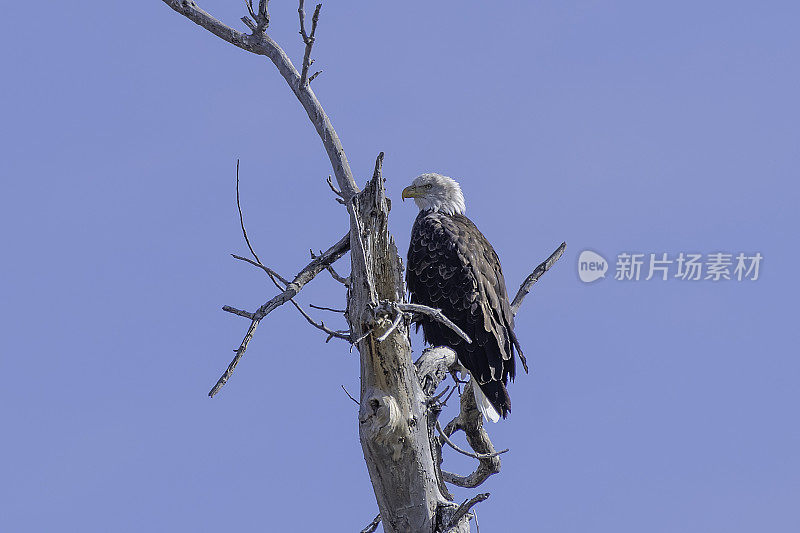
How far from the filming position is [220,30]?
547 cm

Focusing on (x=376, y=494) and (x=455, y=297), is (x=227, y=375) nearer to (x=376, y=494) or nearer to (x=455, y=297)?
(x=376, y=494)

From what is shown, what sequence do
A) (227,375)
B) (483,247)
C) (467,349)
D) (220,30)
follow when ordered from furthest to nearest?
(483,247)
(467,349)
(220,30)
(227,375)

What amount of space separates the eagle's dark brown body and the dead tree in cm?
150

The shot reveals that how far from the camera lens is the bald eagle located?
6809 millimetres

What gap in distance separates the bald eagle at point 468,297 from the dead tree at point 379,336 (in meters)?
1.49

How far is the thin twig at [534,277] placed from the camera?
726 centimetres

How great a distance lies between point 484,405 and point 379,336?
2124mm

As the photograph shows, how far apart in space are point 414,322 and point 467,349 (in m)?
0.43

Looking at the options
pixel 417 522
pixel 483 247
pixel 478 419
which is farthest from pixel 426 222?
pixel 417 522

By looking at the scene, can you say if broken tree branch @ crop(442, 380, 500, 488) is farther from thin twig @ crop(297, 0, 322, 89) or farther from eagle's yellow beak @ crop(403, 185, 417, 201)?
thin twig @ crop(297, 0, 322, 89)

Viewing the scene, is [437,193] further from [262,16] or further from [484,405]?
[262,16]

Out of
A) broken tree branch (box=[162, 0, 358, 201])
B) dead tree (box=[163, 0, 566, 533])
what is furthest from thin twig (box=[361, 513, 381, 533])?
broken tree branch (box=[162, 0, 358, 201])

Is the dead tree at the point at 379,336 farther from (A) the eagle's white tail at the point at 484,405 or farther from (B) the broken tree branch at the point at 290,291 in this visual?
(A) the eagle's white tail at the point at 484,405

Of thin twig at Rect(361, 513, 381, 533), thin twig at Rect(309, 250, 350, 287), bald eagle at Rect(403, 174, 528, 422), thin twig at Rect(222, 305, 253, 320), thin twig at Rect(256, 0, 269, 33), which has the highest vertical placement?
thin twig at Rect(256, 0, 269, 33)
